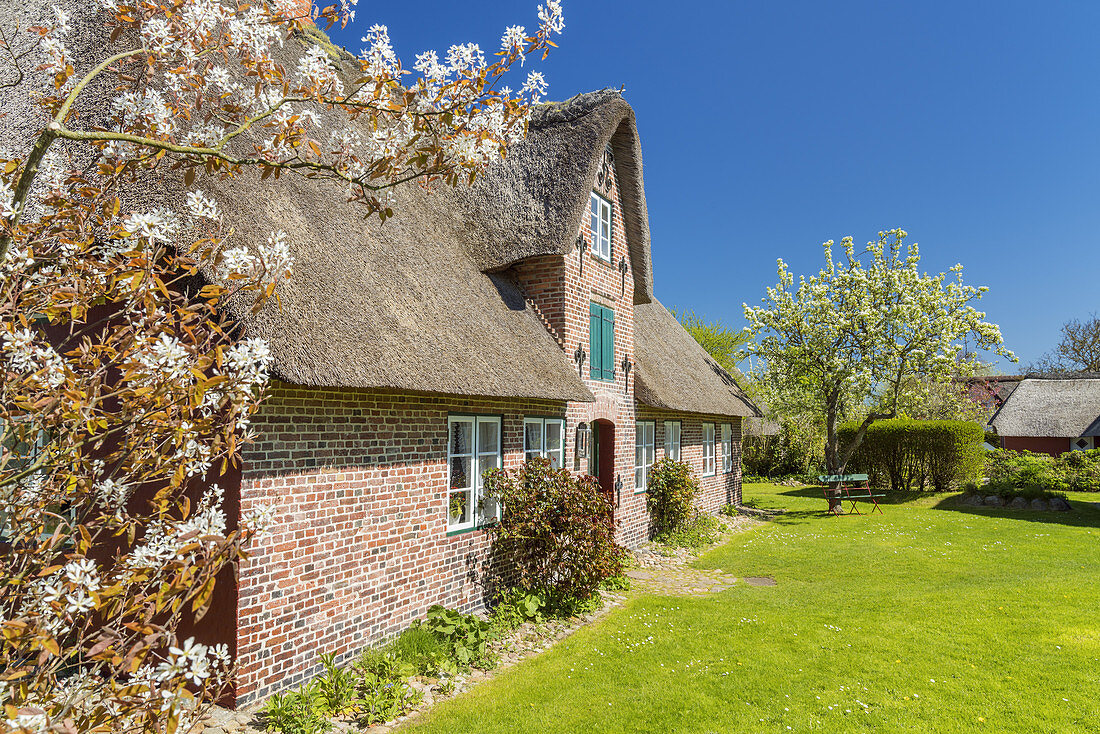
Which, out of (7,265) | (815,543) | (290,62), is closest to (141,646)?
(7,265)

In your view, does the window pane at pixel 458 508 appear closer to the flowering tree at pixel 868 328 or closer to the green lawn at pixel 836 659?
the green lawn at pixel 836 659

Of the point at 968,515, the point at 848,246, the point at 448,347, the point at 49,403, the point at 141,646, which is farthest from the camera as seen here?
the point at 848,246

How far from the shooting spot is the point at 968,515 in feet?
57.6

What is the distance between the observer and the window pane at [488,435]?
8406mm

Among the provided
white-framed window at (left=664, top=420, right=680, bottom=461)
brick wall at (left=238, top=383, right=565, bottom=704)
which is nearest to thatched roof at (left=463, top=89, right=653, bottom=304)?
brick wall at (left=238, top=383, right=565, bottom=704)

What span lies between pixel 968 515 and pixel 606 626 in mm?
14243

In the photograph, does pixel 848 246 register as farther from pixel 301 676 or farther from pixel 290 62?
pixel 301 676

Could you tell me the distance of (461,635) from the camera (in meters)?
7.16

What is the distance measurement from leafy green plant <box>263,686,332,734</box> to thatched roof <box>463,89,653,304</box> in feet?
20.7

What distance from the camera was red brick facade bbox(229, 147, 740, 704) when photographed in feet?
18.1

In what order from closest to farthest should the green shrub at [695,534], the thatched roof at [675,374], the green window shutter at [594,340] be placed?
the green window shutter at [594,340] < the thatched roof at [675,374] < the green shrub at [695,534]

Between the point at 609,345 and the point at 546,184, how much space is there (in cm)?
306

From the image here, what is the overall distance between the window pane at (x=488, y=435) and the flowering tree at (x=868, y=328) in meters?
13.5

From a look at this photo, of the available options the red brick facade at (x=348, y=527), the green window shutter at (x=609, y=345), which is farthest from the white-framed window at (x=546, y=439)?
the green window shutter at (x=609, y=345)
